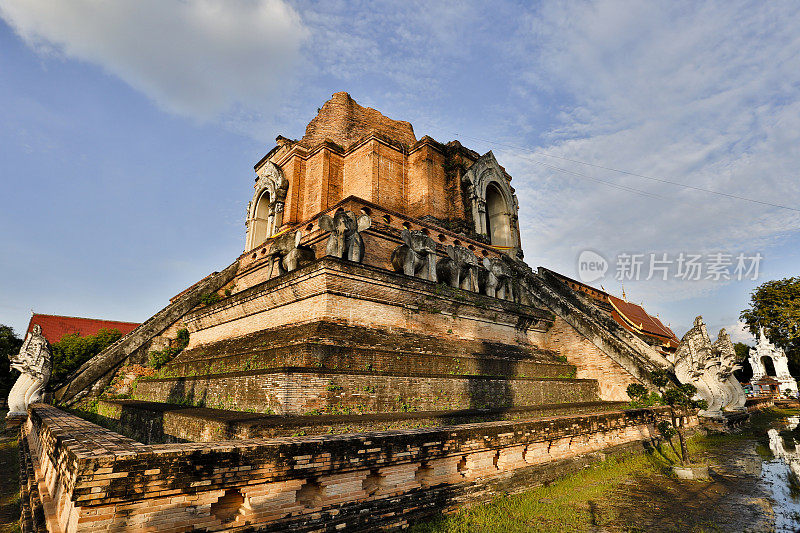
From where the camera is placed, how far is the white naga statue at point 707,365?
9.58 meters

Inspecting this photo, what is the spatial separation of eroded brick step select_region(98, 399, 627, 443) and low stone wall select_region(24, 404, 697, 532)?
1308 millimetres

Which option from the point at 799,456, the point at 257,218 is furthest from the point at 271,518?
the point at 257,218

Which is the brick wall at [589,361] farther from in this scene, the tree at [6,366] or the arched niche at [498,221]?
the tree at [6,366]

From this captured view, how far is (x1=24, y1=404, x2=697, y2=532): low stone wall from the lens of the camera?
261 centimetres

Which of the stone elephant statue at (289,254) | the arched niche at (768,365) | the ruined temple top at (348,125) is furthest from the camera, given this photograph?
the arched niche at (768,365)

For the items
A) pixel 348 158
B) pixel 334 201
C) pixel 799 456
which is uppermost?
pixel 348 158

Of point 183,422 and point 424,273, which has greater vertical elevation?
point 424,273

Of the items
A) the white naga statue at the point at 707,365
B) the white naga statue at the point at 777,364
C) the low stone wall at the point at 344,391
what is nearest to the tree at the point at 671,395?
the white naga statue at the point at 707,365

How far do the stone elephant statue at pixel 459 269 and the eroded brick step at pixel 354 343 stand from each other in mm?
1831

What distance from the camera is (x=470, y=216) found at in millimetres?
16156

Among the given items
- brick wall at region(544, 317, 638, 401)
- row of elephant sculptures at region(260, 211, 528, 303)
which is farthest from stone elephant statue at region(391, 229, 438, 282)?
brick wall at region(544, 317, 638, 401)

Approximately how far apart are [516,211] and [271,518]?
16997 mm

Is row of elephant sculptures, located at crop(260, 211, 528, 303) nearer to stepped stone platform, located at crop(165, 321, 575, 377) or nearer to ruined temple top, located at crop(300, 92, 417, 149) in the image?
stepped stone platform, located at crop(165, 321, 575, 377)

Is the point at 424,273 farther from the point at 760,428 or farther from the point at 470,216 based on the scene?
the point at 760,428
